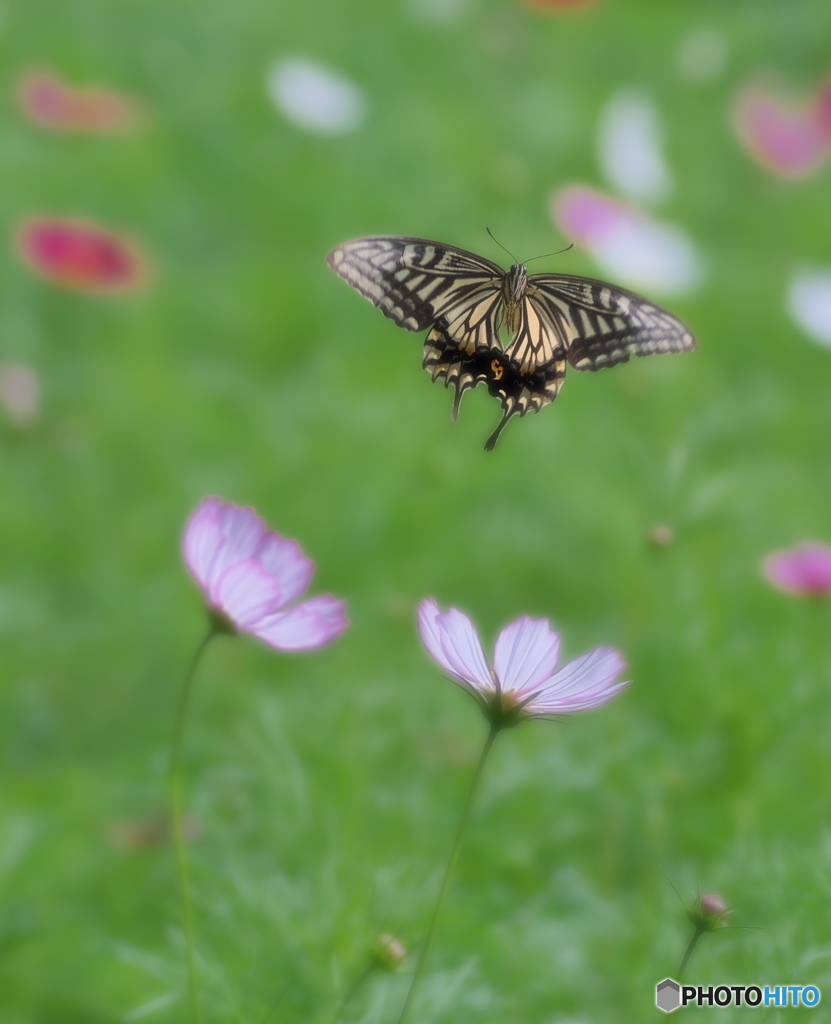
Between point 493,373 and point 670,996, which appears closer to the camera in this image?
point 670,996

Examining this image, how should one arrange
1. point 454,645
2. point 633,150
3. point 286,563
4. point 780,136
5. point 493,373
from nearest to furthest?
point 454,645 < point 286,563 < point 493,373 < point 780,136 < point 633,150

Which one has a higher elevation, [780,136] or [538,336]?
[780,136]

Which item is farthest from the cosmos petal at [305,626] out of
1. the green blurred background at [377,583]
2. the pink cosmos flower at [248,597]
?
the green blurred background at [377,583]

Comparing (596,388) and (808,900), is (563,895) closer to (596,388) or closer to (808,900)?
(808,900)

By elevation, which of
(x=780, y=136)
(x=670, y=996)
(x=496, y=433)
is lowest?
(x=670, y=996)

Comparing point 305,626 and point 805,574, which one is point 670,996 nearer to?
point 305,626

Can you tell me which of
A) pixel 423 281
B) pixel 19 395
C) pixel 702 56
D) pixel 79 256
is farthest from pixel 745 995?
pixel 702 56

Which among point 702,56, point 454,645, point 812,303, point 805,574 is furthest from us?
point 702,56

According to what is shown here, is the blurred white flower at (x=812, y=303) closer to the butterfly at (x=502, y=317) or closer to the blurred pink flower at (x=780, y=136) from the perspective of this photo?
the blurred pink flower at (x=780, y=136)

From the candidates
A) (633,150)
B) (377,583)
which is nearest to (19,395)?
(377,583)
